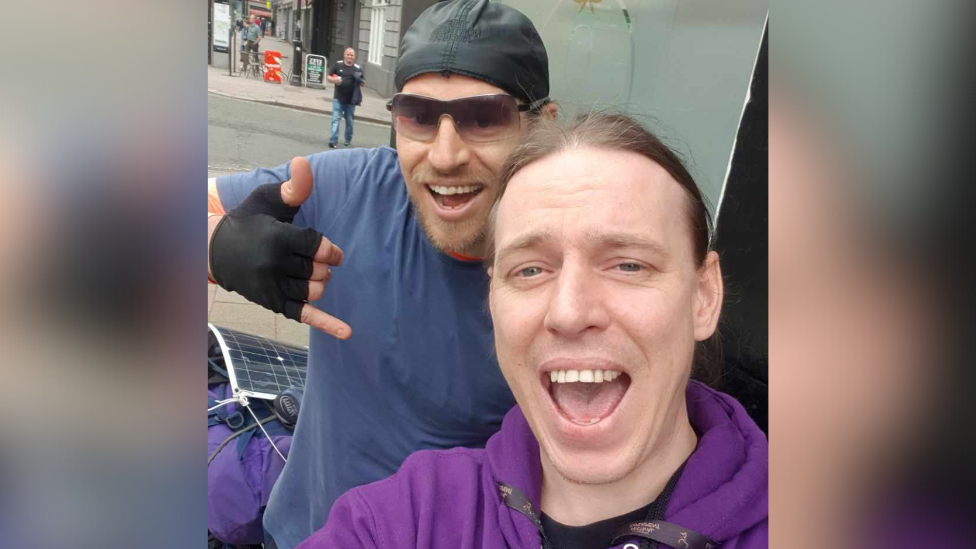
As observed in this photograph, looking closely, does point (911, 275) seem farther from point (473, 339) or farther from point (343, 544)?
point (473, 339)

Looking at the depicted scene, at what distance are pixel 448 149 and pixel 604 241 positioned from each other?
70 centimetres

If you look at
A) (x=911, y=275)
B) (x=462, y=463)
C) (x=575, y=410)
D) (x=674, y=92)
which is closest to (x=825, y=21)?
(x=911, y=275)

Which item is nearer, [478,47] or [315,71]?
[478,47]

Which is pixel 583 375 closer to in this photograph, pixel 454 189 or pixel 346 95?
pixel 454 189

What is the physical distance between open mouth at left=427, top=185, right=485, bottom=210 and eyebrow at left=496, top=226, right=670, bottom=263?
0.57 metres

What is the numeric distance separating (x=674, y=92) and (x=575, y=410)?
66.5 inches

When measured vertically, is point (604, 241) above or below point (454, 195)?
above

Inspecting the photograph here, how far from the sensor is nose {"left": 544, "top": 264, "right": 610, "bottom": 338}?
1236 millimetres

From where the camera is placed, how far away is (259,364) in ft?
10.2

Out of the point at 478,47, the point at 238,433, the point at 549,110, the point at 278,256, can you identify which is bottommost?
the point at 238,433

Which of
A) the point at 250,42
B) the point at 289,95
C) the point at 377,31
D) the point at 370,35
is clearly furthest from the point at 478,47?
the point at 250,42

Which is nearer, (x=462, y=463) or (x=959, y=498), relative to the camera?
(x=959, y=498)

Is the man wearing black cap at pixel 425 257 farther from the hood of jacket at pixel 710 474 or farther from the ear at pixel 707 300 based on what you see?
the ear at pixel 707 300

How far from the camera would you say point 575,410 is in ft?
4.50
